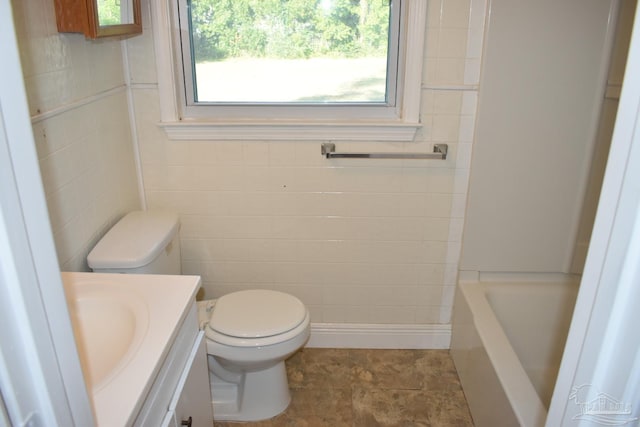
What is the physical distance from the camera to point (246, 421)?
2039 millimetres

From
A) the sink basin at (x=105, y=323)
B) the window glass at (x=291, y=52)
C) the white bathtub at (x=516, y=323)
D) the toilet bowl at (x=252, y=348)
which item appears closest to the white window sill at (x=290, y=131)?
the window glass at (x=291, y=52)

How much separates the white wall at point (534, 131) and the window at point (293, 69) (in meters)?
0.31

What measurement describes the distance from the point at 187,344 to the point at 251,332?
0.49 meters

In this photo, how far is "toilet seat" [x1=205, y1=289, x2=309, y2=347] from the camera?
184 centimetres

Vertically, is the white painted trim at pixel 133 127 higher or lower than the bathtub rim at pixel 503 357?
higher

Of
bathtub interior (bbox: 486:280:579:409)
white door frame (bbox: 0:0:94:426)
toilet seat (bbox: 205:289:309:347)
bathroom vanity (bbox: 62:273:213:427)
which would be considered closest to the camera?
white door frame (bbox: 0:0:94:426)

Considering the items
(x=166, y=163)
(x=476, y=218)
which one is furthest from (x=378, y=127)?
(x=166, y=163)

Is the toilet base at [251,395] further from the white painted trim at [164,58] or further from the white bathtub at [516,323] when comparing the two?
the white painted trim at [164,58]

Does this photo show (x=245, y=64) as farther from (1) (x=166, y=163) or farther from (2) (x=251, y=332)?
(2) (x=251, y=332)

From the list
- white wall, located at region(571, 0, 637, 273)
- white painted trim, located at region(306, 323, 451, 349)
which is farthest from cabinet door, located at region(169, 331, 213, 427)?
white wall, located at region(571, 0, 637, 273)

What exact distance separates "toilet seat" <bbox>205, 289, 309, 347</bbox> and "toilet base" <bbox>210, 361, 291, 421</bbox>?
0.77ft

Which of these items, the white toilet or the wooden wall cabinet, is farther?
the white toilet

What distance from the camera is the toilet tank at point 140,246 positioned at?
1.62m

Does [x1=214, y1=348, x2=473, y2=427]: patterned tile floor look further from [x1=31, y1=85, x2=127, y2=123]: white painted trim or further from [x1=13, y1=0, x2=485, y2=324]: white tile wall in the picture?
Answer: [x1=31, y1=85, x2=127, y2=123]: white painted trim
